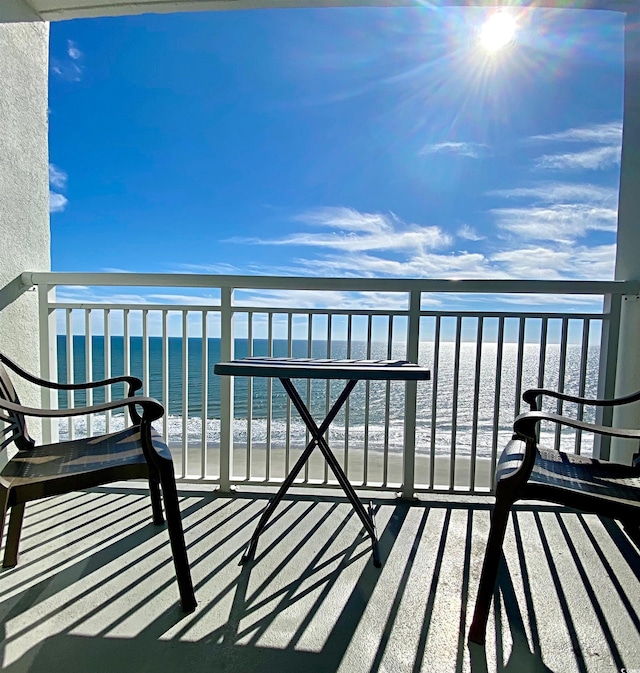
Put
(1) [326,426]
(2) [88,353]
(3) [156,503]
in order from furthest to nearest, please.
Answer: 1. (2) [88,353]
2. (3) [156,503]
3. (1) [326,426]

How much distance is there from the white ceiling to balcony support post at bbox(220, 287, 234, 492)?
1744 millimetres

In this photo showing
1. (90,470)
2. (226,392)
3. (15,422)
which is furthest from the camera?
(226,392)

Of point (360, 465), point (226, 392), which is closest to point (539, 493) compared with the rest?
point (226, 392)

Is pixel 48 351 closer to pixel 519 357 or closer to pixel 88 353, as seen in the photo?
pixel 88 353

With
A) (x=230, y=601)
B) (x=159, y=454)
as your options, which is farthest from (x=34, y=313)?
(x=230, y=601)

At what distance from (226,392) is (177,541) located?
105 cm

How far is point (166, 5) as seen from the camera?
2.35 m

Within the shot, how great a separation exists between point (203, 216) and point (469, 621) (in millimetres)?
18346

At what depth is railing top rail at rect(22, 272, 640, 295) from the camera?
2123 millimetres

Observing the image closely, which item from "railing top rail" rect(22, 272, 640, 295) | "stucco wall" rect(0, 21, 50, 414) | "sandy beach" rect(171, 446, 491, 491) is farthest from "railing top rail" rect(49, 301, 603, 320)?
"sandy beach" rect(171, 446, 491, 491)

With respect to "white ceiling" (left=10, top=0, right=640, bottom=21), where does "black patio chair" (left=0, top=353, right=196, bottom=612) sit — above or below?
below

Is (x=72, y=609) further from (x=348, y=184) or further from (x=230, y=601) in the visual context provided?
(x=348, y=184)

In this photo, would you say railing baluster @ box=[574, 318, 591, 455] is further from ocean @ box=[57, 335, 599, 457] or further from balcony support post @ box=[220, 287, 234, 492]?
balcony support post @ box=[220, 287, 234, 492]

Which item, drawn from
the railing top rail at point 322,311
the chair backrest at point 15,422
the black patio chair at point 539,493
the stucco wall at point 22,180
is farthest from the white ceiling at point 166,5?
the black patio chair at point 539,493
